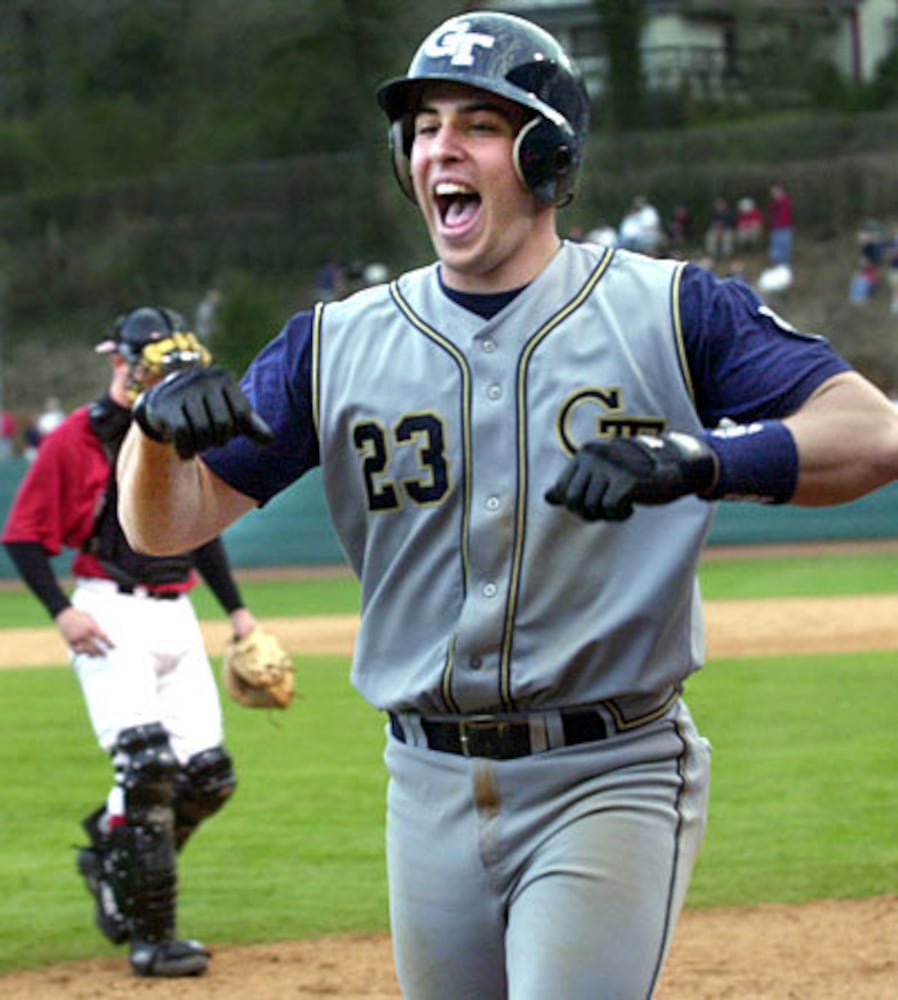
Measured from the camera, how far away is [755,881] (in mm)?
7477

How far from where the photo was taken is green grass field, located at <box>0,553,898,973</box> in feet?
23.8

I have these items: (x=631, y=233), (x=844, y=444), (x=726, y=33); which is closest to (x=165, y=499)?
(x=844, y=444)

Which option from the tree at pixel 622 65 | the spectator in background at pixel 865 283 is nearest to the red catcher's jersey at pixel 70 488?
the spectator in background at pixel 865 283

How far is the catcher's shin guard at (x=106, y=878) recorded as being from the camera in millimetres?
6371

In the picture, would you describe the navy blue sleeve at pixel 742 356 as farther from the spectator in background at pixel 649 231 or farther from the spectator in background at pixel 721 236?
the spectator in background at pixel 721 236

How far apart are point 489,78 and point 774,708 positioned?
343 inches

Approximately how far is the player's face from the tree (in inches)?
1453

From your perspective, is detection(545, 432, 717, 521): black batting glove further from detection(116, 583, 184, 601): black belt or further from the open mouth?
detection(116, 583, 184, 601): black belt

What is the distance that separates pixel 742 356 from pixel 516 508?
0.44m

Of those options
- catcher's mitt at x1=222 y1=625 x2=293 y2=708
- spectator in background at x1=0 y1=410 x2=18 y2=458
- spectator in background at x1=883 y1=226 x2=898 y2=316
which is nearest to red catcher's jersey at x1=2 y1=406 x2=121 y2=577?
catcher's mitt at x1=222 y1=625 x2=293 y2=708

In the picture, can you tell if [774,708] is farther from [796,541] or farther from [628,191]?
[628,191]

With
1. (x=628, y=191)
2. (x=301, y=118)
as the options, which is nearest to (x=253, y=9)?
(x=301, y=118)

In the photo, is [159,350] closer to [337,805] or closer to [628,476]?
[337,805]

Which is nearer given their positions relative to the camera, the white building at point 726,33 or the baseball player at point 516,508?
the baseball player at point 516,508
